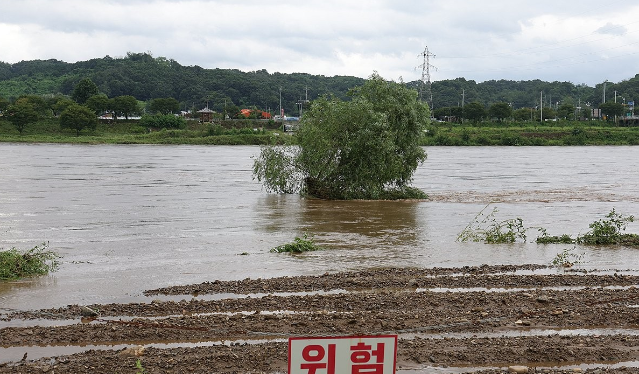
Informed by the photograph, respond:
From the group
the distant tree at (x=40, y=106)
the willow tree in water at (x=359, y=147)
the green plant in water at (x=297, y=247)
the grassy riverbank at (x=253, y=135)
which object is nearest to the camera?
the green plant in water at (x=297, y=247)

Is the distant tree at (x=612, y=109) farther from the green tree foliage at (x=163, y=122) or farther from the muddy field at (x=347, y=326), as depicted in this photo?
the muddy field at (x=347, y=326)

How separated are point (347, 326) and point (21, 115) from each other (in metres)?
112

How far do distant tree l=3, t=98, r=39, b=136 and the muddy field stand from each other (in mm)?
107719

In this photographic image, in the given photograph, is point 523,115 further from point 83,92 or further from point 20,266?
point 20,266

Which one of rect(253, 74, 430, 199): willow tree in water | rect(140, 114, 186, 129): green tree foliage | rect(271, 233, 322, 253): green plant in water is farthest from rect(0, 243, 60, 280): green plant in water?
rect(140, 114, 186, 129): green tree foliage

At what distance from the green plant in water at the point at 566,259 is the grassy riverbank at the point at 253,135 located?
3348 inches

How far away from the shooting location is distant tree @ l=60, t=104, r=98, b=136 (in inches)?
4309

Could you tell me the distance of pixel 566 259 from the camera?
661 inches

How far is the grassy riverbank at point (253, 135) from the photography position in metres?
106

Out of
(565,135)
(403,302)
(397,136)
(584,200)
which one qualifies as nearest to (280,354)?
(403,302)

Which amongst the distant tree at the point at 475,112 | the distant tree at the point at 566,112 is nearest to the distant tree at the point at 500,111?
the distant tree at the point at 475,112

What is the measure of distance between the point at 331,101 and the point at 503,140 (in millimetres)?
82267

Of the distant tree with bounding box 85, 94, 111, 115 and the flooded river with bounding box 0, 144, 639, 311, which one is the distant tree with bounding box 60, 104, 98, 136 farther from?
the flooded river with bounding box 0, 144, 639, 311

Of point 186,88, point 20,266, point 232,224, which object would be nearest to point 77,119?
point 186,88
